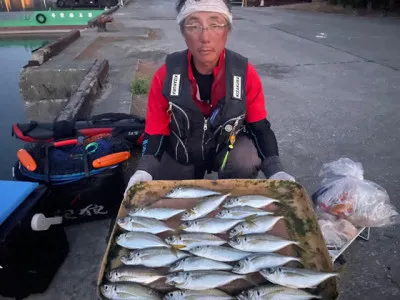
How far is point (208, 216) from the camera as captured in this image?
7.46ft

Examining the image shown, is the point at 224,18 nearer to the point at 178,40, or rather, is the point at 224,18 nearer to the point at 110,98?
the point at 110,98

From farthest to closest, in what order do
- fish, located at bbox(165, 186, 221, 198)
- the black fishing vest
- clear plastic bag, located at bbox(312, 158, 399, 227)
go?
the black fishing vest → clear plastic bag, located at bbox(312, 158, 399, 227) → fish, located at bbox(165, 186, 221, 198)

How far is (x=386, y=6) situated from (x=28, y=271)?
2409 cm

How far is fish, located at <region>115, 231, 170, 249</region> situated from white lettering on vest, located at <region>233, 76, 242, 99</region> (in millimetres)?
1345

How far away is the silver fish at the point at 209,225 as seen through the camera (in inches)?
83.2

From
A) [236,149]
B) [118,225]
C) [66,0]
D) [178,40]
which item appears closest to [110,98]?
[236,149]

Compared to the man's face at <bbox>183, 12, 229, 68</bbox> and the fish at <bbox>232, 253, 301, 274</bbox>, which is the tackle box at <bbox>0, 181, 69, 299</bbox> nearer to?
the fish at <bbox>232, 253, 301, 274</bbox>

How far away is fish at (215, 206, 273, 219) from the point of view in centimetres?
222

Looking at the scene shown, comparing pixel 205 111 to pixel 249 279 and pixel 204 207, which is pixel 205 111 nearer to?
pixel 204 207

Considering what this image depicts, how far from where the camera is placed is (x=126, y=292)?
5.52 feet

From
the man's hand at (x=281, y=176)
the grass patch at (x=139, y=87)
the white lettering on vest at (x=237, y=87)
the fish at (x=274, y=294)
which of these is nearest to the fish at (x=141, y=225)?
the fish at (x=274, y=294)

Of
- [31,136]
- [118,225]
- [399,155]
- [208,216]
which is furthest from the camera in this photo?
[399,155]

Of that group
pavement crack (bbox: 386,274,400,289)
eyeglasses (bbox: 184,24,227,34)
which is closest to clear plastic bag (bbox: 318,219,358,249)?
Result: pavement crack (bbox: 386,274,400,289)

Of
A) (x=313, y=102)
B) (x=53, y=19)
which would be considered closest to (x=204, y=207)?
(x=313, y=102)
